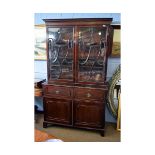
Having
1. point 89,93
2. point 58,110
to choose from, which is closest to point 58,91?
point 58,110

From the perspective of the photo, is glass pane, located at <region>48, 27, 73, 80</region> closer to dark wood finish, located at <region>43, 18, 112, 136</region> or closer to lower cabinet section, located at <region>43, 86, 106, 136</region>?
dark wood finish, located at <region>43, 18, 112, 136</region>

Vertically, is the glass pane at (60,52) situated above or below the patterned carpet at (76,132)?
above

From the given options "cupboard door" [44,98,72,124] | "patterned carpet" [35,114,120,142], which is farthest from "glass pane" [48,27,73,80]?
"patterned carpet" [35,114,120,142]

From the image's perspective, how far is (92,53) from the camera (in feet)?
5.63

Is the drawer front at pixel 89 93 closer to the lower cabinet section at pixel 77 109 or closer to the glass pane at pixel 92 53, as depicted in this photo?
the lower cabinet section at pixel 77 109

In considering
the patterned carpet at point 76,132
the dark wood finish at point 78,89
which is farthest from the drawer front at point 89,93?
the patterned carpet at point 76,132

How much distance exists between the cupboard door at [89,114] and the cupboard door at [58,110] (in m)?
0.07

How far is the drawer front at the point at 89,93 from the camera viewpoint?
1689mm

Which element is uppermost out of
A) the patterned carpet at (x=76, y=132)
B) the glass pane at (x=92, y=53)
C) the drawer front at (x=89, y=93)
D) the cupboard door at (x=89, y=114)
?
the glass pane at (x=92, y=53)

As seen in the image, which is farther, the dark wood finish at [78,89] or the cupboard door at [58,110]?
the cupboard door at [58,110]

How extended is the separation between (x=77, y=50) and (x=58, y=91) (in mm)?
446
